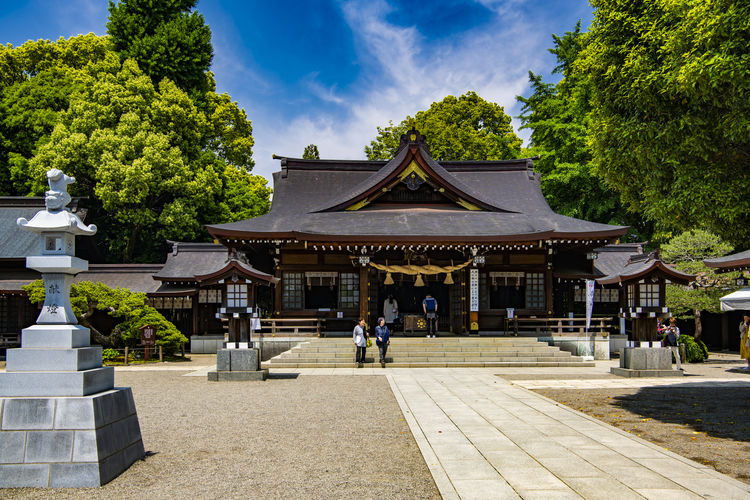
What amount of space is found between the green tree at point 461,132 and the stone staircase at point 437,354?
25041 mm

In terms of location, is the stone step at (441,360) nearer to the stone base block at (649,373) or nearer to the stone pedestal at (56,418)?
the stone base block at (649,373)

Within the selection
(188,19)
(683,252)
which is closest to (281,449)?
(683,252)

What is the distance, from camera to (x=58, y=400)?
600 cm

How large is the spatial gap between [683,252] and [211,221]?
83.6 ft

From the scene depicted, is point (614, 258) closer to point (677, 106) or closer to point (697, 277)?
point (697, 277)

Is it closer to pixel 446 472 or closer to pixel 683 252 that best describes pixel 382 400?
pixel 446 472

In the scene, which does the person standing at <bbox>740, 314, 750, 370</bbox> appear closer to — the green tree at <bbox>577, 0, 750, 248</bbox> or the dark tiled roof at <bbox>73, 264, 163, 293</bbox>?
the green tree at <bbox>577, 0, 750, 248</bbox>

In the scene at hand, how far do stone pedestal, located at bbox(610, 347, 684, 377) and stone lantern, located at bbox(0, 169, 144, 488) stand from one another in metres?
13.2

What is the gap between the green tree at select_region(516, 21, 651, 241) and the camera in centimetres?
3173

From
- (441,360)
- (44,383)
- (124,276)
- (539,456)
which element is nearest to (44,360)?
(44,383)

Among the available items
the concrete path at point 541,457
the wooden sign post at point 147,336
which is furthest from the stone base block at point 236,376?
the wooden sign post at point 147,336

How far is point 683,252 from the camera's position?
2438 cm

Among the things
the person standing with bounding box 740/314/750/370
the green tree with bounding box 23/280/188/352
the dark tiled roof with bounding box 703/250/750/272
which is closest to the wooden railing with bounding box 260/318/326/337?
the green tree with bounding box 23/280/188/352

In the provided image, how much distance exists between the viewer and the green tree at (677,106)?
7.65 metres
